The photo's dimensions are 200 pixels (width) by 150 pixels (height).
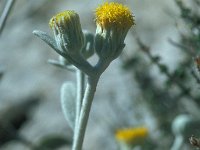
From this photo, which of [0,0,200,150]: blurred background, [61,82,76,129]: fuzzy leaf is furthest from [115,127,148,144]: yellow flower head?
[61,82,76,129]: fuzzy leaf

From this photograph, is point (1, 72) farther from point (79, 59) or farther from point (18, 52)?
point (18, 52)

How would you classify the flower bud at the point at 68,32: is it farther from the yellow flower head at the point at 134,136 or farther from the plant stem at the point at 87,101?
the yellow flower head at the point at 134,136

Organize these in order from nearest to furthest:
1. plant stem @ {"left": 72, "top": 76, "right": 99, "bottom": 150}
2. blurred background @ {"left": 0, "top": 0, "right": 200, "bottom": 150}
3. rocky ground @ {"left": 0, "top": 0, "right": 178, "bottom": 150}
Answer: plant stem @ {"left": 72, "top": 76, "right": 99, "bottom": 150}
blurred background @ {"left": 0, "top": 0, "right": 200, "bottom": 150}
rocky ground @ {"left": 0, "top": 0, "right": 178, "bottom": 150}

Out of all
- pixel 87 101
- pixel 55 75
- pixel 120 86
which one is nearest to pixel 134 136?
pixel 87 101

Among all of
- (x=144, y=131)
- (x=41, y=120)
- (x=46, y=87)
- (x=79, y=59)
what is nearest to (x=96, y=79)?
(x=79, y=59)

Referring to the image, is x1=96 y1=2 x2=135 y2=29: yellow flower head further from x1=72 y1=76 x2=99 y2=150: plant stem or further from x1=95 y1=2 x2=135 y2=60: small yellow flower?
x1=72 y1=76 x2=99 y2=150: plant stem

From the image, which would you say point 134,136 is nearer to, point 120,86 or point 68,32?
point 68,32
